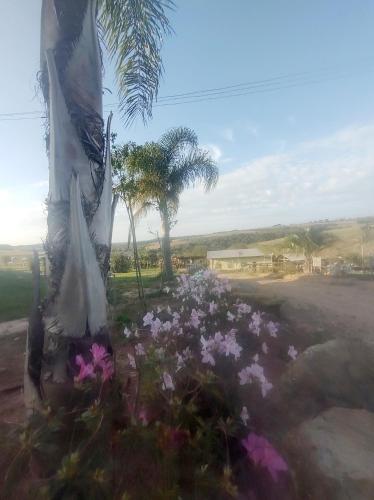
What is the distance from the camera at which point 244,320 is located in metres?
4.41

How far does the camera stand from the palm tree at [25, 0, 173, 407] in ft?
7.99

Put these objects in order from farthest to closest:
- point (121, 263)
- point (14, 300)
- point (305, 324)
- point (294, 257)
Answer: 1. point (121, 263)
2. point (294, 257)
3. point (14, 300)
4. point (305, 324)

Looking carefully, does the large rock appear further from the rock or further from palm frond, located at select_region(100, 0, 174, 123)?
palm frond, located at select_region(100, 0, 174, 123)

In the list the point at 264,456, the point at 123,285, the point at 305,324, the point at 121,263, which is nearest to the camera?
the point at 264,456

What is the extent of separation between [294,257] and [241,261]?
5.23m

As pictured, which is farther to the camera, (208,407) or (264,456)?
(208,407)

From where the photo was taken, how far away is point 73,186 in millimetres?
2525

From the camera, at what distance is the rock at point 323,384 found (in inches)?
97.3

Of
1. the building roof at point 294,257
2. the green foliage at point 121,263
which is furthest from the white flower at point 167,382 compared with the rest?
the green foliage at point 121,263

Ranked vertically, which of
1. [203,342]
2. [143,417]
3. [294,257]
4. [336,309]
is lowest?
[294,257]

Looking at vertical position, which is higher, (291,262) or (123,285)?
(123,285)

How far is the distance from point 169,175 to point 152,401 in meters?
11.5

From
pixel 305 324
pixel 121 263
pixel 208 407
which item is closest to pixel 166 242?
pixel 305 324

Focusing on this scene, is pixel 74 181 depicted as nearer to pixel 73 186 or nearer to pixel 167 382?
pixel 73 186
